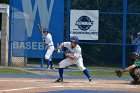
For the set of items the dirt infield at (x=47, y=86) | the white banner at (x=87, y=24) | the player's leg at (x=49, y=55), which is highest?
the white banner at (x=87, y=24)

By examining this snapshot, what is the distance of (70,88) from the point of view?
15.9 meters

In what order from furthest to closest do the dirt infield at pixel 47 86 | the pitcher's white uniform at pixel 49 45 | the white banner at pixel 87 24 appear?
the white banner at pixel 87 24 < the pitcher's white uniform at pixel 49 45 < the dirt infield at pixel 47 86

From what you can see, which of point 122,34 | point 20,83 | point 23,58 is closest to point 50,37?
point 23,58

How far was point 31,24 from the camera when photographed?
86.7 ft

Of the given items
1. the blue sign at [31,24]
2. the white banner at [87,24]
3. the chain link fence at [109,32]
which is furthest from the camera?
the chain link fence at [109,32]

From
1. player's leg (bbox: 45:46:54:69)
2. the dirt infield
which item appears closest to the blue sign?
player's leg (bbox: 45:46:54:69)

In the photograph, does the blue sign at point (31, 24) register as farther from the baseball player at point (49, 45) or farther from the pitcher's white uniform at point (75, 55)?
the pitcher's white uniform at point (75, 55)

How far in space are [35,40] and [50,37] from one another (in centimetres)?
190

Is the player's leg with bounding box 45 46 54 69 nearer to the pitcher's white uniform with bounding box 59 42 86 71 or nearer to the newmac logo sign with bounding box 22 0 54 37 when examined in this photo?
the newmac logo sign with bounding box 22 0 54 37

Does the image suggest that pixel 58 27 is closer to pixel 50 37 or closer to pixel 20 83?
pixel 50 37

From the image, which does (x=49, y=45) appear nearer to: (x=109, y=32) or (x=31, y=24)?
(x=31, y=24)

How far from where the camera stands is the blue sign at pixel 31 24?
86.3ft

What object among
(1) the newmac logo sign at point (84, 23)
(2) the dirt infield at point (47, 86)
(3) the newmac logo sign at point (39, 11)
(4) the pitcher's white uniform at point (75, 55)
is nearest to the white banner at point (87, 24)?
(1) the newmac logo sign at point (84, 23)

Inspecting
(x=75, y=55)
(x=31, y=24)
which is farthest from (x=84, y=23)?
(x=75, y=55)
